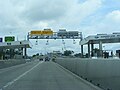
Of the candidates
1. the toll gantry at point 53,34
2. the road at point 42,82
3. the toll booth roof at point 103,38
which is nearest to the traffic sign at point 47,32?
the toll gantry at point 53,34

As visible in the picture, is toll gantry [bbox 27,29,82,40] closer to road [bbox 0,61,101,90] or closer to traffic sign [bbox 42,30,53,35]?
traffic sign [bbox 42,30,53,35]

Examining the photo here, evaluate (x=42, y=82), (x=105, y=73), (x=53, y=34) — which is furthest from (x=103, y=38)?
(x=105, y=73)

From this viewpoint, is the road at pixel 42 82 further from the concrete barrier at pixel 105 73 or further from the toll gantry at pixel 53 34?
the toll gantry at pixel 53 34

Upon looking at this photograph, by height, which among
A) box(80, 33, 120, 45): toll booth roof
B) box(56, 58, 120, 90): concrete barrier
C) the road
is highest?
box(80, 33, 120, 45): toll booth roof

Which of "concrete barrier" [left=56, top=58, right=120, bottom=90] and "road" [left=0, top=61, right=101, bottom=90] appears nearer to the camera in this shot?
"concrete barrier" [left=56, top=58, right=120, bottom=90]

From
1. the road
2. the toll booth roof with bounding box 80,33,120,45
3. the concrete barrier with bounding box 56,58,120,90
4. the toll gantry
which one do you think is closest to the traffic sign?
Answer: the toll gantry

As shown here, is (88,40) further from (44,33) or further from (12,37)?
(12,37)

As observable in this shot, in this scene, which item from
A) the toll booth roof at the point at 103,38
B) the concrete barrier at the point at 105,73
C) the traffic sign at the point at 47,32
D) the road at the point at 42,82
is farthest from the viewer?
the traffic sign at the point at 47,32

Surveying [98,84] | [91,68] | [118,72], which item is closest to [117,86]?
[118,72]

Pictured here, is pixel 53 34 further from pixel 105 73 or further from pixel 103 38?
pixel 105 73

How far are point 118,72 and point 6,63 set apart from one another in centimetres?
4904

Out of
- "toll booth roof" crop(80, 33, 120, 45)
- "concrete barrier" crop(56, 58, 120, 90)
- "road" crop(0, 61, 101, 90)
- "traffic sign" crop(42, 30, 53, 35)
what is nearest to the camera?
"concrete barrier" crop(56, 58, 120, 90)

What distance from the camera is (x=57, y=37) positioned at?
9044cm

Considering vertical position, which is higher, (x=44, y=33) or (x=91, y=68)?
(x=44, y=33)
